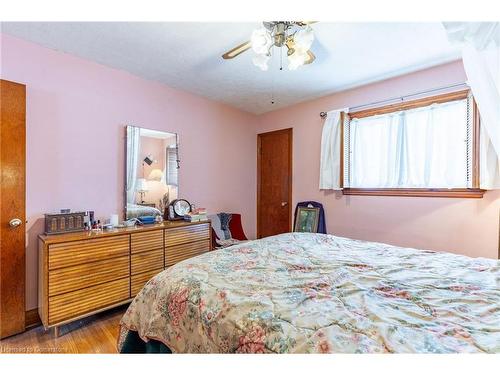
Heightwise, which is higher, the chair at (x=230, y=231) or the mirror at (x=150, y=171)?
the mirror at (x=150, y=171)

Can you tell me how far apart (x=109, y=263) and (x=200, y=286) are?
1.43 m

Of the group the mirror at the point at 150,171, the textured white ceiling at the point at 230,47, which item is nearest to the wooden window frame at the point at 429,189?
the textured white ceiling at the point at 230,47

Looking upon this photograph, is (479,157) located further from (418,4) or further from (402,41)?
(418,4)

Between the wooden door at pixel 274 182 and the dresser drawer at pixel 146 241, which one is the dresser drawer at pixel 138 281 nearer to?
the dresser drawer at pixel 146 241

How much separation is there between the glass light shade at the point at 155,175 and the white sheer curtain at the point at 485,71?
8.90ft

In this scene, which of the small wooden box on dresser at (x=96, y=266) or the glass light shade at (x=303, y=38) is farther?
the small wooden box on dresser at (x=96, y=266)

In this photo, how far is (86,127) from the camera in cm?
239

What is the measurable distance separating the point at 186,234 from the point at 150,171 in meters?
0.84

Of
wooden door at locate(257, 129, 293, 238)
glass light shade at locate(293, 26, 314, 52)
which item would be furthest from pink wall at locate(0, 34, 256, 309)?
glass light shade at locate(293, 26, 314, 52)

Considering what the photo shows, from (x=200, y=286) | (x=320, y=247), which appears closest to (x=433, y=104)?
(x=320, y=247)

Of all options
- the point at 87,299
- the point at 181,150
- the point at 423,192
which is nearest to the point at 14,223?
the point at 87,299

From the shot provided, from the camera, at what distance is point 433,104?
2469 millimetres

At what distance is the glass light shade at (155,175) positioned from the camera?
112 inches

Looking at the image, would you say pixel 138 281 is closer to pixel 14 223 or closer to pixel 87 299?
pixel 87 299
